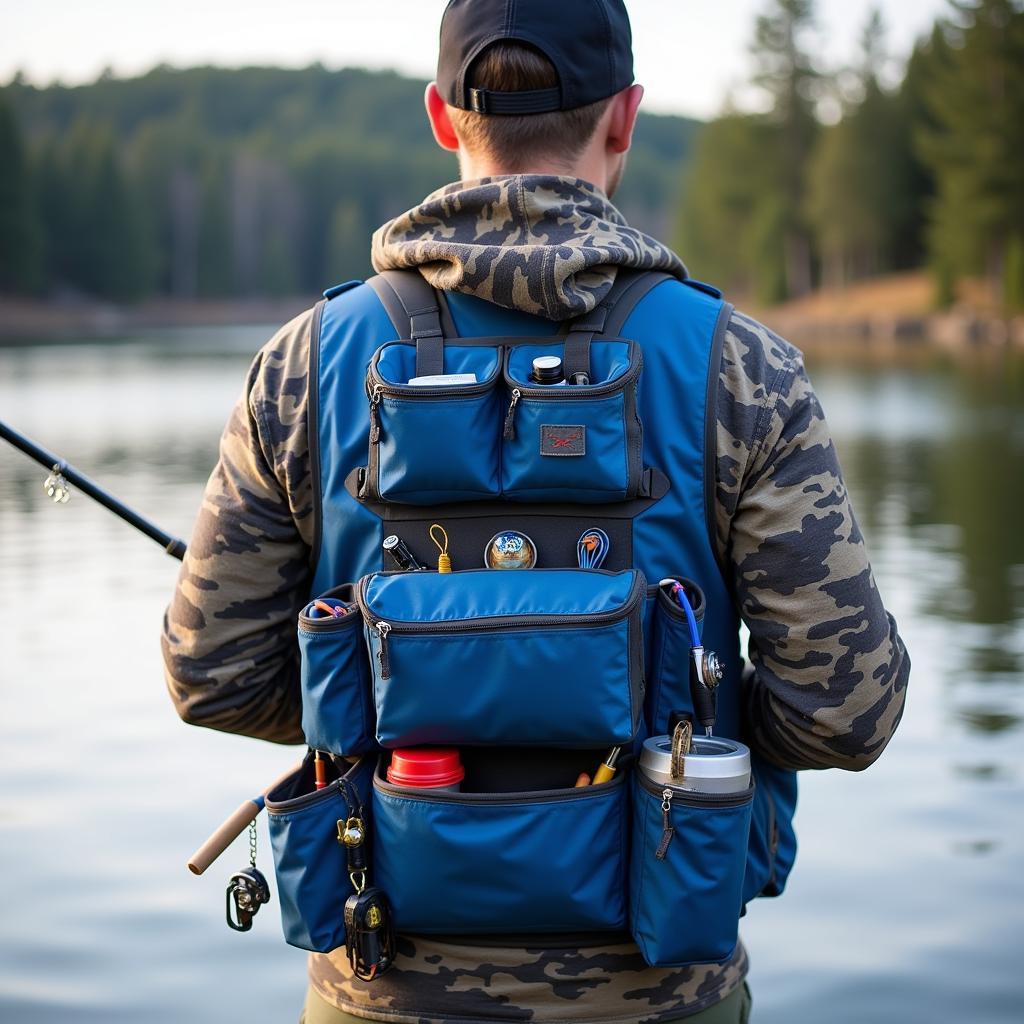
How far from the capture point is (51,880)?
5277mm

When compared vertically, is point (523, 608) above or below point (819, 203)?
below

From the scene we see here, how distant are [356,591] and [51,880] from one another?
371 centimetres

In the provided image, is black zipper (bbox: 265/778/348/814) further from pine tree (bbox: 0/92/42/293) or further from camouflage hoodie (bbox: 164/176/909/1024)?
pine tree (bbox: 0/92/42/293)

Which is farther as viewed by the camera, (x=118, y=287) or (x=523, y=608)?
(x=118, y=287)

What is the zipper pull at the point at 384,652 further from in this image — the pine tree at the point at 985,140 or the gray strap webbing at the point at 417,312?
the pine tree at the point at 985,140

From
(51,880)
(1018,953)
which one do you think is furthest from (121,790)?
(1018,953)

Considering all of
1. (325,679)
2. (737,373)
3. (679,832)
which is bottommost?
(679,832)

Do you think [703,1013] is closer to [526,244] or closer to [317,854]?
[317,854]

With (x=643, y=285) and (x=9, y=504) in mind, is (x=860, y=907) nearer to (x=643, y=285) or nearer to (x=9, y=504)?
(x=643, y=285)

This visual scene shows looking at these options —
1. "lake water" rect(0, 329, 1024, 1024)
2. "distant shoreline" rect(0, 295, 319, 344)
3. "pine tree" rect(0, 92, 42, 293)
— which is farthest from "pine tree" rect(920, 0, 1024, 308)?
"pine tree" rect(0, 92, 42, 293)

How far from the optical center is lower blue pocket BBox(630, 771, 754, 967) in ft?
6.63

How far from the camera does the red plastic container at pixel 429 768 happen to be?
2062 mm

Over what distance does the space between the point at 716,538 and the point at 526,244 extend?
523 mm

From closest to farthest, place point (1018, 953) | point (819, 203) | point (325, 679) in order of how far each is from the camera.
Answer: point (325, 679) < point (1018, 953) < point (819, 203)
